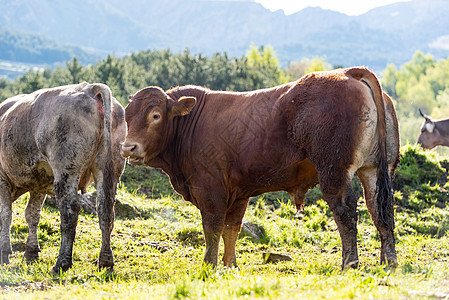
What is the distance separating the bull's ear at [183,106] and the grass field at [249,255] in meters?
2.12

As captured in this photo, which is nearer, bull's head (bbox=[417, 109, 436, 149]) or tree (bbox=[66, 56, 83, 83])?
bull's head (bbox=[417, 109, 436, 149])

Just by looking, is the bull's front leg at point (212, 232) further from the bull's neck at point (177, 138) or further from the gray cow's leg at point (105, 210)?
the gray cow's leg at point (105, 210)

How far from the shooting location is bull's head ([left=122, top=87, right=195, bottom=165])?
7.15 meters

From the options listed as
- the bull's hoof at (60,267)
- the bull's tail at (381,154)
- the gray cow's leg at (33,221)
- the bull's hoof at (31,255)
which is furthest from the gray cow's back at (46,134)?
the bull's tail at (381,154)

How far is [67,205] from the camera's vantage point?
701 centimetres

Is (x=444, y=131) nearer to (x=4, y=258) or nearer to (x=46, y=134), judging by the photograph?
(x=46, y=134)

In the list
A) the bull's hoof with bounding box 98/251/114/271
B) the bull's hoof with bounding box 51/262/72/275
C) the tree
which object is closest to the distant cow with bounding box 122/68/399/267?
the bull's hoof with bounding box 98/251/114/271

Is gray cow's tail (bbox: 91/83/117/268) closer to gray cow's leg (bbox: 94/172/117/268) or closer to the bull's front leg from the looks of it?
gray cow's leg (bbox: 94/172/117/268)

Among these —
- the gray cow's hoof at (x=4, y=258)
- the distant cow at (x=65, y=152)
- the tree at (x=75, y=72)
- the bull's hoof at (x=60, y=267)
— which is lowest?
the gray cow's hoof at (x=4, y=258)

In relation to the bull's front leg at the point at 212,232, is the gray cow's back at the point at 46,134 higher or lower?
higher

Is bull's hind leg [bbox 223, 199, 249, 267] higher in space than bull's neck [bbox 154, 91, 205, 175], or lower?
lower

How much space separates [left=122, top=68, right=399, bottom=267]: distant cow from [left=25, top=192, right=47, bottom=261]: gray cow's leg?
218 cm

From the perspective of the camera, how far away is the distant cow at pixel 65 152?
6.98 metres

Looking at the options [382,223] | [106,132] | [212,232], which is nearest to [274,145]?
[212,232]
